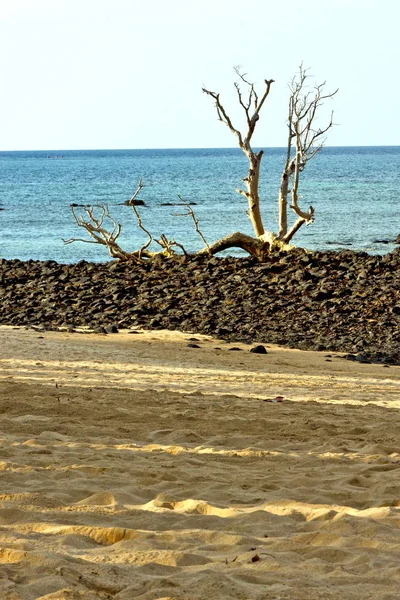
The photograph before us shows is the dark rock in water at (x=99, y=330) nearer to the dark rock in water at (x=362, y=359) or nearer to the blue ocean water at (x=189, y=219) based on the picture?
the dark rock in water at (x=362, y=359)

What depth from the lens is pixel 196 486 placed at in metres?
5.63

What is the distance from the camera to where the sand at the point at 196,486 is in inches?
154

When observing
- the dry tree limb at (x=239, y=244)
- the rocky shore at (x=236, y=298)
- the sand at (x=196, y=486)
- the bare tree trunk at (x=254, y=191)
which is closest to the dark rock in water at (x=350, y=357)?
the rocky shore at (x=236, y=298)

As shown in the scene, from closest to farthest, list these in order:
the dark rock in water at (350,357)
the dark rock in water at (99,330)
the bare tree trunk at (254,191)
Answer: the dark rock in water at (350,357), the dark rock in water at (99,330), the bare tree trunk at (254,191)

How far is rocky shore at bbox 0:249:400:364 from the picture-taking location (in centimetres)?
1481

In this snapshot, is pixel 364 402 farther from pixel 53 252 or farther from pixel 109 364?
pixel 53 252

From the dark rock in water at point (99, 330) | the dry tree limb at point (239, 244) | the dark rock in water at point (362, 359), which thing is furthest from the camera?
the dry tree limb at point (239, 244)

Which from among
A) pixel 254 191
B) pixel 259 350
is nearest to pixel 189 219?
pixel 254 191

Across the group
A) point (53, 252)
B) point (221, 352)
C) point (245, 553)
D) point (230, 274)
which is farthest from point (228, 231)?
point (245, 553)

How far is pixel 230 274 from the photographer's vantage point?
62.3 ft

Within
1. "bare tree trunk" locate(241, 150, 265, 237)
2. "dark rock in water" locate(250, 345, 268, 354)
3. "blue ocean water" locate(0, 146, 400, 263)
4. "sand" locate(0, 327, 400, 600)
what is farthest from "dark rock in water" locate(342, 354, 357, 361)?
"blue ocean water" locate(0, 146, 400, 263)

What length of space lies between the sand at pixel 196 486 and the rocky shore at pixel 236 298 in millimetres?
3809

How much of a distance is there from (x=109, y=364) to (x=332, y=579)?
799cm

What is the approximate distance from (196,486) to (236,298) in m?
11.5
